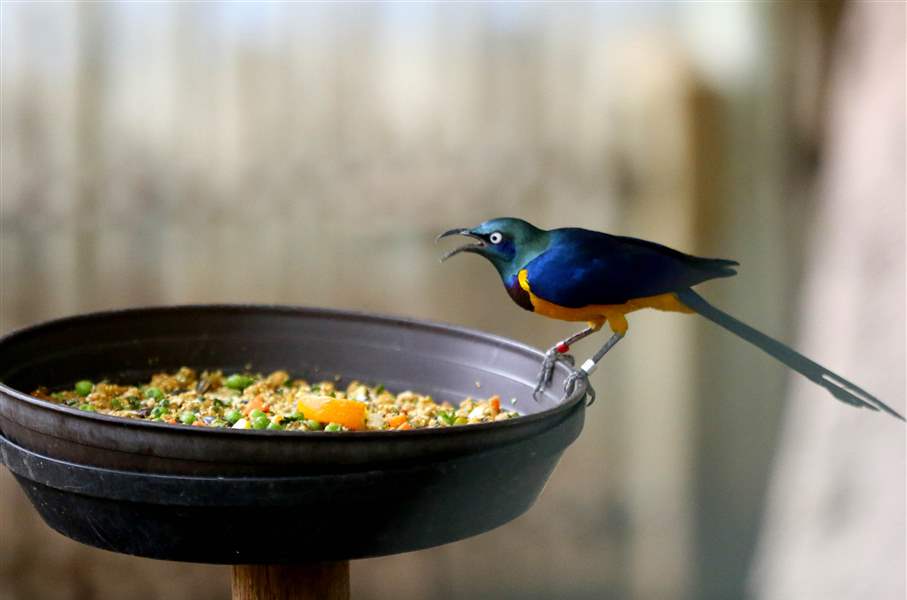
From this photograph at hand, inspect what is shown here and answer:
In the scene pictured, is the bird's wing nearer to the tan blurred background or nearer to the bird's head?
the bird's head

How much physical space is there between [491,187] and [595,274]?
1744 millimetres

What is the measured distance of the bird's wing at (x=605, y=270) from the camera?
4.97 ft

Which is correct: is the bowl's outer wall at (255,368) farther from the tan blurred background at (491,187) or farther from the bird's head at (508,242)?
the tan blurred background at (491,187)

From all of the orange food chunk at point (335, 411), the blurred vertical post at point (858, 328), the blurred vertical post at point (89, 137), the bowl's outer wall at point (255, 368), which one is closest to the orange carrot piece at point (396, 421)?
the orange food chunk at point (335, 411)

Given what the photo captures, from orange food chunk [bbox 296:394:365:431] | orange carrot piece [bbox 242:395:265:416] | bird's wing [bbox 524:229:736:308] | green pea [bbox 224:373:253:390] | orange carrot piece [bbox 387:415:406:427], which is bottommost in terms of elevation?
green pea [bbox 224:373:253:390]

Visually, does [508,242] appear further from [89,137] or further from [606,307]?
[89,137]

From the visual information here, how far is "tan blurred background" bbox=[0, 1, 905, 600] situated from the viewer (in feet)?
9.98

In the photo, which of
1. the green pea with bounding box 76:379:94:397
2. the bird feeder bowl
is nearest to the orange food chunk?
the bird feeder bowl

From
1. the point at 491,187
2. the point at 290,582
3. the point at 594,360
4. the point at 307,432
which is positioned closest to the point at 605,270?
the point at 594,360

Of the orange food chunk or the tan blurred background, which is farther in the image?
the tan blurred background

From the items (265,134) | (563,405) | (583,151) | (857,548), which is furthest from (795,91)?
(563,405)

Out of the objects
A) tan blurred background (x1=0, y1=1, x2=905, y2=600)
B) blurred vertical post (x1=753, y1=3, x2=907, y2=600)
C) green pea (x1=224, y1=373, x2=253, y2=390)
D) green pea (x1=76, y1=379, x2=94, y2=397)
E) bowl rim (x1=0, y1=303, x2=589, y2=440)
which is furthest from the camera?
tan blurred background (x1=0, y1=1, x2=905, y2=600)

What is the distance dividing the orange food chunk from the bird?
0.27 m

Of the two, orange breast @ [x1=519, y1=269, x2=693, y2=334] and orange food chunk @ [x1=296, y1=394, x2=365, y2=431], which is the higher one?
orange breast @ [x1=519, y1=269, x2=693, y2=334]
